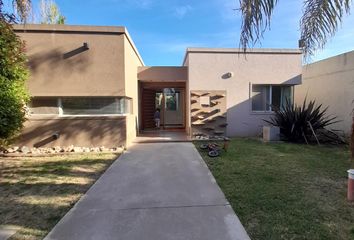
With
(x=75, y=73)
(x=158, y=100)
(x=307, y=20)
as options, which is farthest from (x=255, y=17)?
(x=158, y=100)

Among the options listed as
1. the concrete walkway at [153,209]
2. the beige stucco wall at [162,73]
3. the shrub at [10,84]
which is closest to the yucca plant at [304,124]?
the beige stucco wall at [162,73]

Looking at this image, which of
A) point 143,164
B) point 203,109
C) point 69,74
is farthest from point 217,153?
point 69,74

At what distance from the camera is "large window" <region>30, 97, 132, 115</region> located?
30.7 ft

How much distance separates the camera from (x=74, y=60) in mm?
9250

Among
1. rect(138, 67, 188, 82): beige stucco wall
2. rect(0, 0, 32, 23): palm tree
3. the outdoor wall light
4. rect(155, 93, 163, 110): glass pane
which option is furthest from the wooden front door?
rect(0, 0, 32, 23): palm tree

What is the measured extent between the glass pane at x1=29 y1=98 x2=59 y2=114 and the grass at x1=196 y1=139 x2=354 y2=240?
560cm

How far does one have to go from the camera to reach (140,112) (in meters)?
14.3

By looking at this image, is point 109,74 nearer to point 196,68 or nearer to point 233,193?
point 196,68

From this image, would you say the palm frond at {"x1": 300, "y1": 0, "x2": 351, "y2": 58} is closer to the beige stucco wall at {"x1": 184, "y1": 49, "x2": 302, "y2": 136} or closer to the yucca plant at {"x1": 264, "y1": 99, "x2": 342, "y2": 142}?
the yucca plant at {"x1": 264, "y1": 99, "x2": 342, "y2": 142}

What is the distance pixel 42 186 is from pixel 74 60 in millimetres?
5393

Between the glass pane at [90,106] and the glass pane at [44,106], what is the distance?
1.01 feet

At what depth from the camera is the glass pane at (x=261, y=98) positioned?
40.2ft

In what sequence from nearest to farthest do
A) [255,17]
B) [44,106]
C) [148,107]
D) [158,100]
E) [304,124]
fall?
[255,17] < [44,106] < [304,124] < [148,107] < [158,100]

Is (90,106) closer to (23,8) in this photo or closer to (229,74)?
(23,8)
